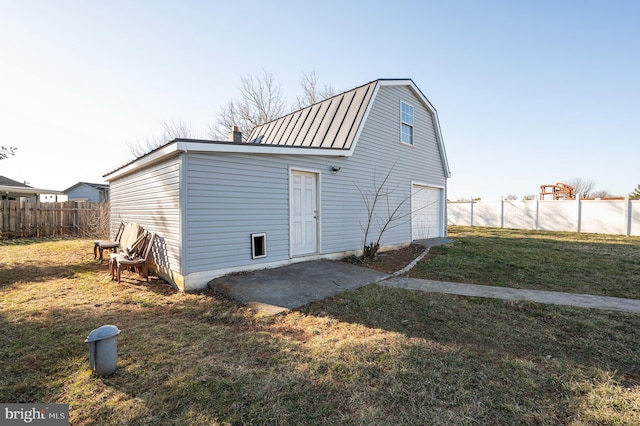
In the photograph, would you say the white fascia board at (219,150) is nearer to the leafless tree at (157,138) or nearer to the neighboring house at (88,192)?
the leafless tree at (157,138)

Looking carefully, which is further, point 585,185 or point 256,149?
point 585,185

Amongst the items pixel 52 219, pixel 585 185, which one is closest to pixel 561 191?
pixel 585 185

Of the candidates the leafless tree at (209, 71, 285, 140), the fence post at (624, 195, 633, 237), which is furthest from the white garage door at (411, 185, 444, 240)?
the leafless tree at (209, 71, 285, 140)

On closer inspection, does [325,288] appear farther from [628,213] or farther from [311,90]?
[311,90]

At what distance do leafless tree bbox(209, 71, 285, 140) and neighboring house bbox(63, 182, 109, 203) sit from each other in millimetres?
11422

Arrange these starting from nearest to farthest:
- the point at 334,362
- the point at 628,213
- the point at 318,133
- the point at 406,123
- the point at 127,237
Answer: the point at 334,362, the point at 127,237, the point at 318,133, the point at 406,123, the point at 628,213

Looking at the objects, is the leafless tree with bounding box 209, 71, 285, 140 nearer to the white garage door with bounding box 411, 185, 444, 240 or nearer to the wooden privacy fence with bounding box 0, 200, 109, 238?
the wooden privacy fence with bounding box 0, 200, 109, 238

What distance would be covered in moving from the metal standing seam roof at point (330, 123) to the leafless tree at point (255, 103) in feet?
43.6

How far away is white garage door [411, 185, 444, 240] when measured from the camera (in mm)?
11031

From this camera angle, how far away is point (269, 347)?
3264 mm

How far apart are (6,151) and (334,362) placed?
1494cm

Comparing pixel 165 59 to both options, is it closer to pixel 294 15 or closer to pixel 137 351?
pixel 294 15

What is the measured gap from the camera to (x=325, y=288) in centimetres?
547

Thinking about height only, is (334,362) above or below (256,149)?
below
